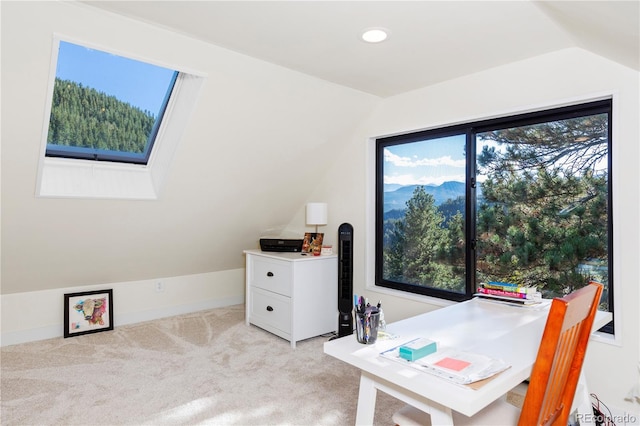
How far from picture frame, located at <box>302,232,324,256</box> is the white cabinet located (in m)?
0.11

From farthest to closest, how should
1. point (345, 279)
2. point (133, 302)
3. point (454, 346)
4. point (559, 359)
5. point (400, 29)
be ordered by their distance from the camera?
point (133, 302)
point (345, 279)
point (400, 29)
point (454, 346)
point (559, 359)

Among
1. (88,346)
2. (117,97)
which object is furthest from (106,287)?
(117,97)

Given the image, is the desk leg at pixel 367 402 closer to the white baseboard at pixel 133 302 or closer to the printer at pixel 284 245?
the printer at pixel 284 245

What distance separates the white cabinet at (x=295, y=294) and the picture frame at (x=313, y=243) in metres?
0.11

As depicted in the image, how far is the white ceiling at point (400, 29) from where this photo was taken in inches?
70.8

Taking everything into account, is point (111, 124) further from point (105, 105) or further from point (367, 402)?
point (367, 402)

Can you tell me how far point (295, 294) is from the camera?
3359 millimetres

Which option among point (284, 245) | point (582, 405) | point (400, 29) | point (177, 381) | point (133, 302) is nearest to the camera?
point (582, 405)

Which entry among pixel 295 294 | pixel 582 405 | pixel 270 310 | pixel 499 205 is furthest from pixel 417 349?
pixel 270 310

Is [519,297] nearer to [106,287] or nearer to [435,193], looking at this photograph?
[435,193]

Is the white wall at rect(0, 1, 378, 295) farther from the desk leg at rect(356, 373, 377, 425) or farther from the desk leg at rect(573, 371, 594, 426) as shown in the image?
the desk leg at rect(573, 371, 594, 426)

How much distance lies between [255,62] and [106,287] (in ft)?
8.71

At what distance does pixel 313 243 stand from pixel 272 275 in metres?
0.47

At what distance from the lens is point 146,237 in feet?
11.7
